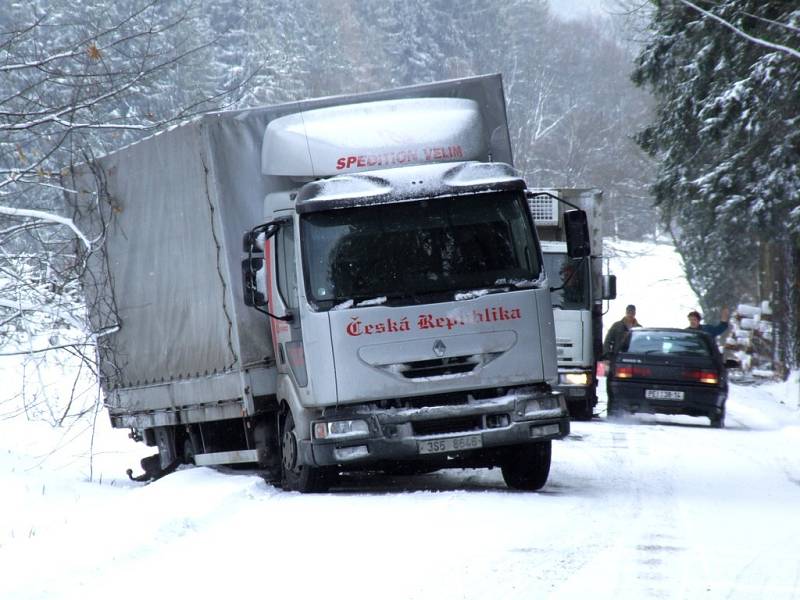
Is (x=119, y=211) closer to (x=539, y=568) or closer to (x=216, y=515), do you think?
(x=216, y=515)

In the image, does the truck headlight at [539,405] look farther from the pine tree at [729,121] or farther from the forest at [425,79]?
the pine tree at [729,121]

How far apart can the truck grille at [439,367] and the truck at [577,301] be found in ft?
34.8

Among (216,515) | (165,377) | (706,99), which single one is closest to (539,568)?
(216,515)

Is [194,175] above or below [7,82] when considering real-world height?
below

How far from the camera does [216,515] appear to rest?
10.1 metres

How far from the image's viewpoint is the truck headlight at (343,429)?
11.0 metres

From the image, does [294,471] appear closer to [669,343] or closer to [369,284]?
[369,284]

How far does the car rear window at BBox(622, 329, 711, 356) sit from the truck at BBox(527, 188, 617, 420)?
80 centimetres

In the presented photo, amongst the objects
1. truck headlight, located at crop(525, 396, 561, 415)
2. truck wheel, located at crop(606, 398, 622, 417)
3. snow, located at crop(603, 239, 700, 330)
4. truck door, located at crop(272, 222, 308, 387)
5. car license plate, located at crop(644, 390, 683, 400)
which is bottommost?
snow, located at crop(603, 239, 700, 330)

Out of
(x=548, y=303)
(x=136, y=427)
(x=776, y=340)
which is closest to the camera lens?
(x=548, y=303)

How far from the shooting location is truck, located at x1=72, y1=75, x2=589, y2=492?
36.0 ft

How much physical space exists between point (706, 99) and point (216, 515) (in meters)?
17.7

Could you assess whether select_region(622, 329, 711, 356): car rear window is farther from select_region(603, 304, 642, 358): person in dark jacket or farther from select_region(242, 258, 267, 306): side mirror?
select_region(242, 258, 267, 306): side mirror

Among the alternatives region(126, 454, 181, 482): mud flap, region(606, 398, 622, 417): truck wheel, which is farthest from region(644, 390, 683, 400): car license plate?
region(126, 454, 181, 482): mud flap
